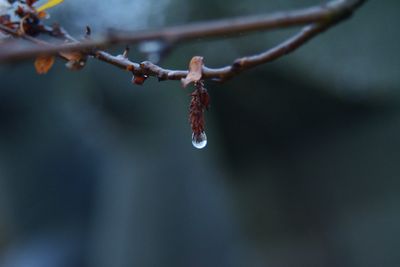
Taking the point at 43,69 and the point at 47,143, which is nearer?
the point at 43,69

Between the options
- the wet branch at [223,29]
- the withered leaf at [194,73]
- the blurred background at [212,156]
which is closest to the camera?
the wet branch at [223,29]

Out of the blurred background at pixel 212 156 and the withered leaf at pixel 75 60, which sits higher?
the blurred background at pixel 212 156

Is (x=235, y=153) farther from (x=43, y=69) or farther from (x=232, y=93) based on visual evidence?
(x=43, y=69)

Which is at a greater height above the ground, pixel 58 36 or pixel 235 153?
pixel 235 153

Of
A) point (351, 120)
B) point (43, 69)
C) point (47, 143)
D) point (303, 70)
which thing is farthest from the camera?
point (47, 143)

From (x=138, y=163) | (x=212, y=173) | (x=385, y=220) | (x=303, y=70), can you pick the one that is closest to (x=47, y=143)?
(x=138, y=163)

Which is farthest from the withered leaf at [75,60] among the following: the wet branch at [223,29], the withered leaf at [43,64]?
the wet branch at [223,29]

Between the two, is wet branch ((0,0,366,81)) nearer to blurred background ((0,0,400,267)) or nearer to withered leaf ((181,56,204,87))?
withered leaf ((181,56,204,87))

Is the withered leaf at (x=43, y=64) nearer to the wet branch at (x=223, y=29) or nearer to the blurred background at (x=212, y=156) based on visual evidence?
the wet branch at (x=223, y=29)
